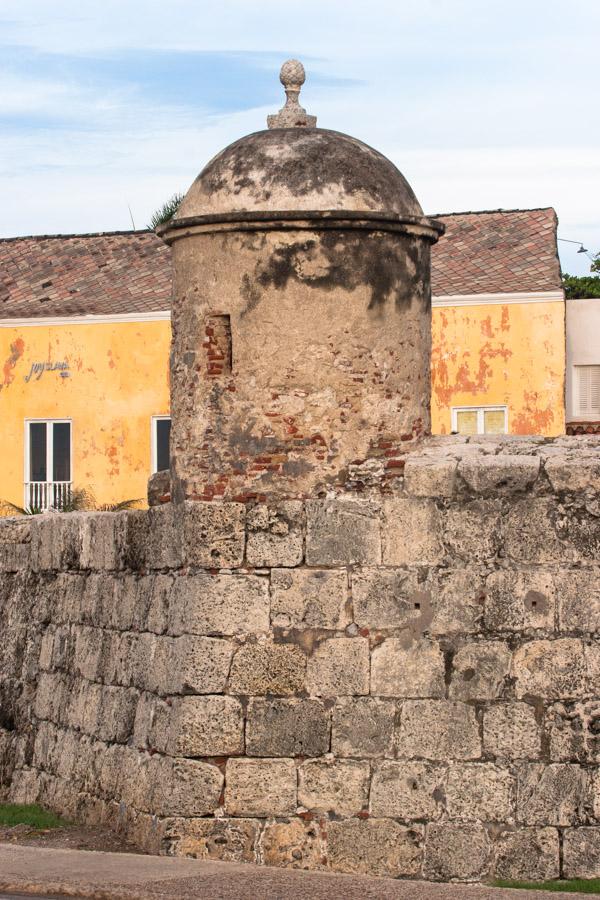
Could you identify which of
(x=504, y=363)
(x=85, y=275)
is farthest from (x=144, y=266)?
(x=504, y=363)

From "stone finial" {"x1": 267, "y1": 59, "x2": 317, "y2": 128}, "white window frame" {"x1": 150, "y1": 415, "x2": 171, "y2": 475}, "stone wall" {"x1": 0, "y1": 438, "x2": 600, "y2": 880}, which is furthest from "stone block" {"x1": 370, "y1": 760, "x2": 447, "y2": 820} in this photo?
"white window frame" {"x1": 150, "y1": 415, "x2": 171, "y2": 475}

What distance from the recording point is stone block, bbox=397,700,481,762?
29.8 feet

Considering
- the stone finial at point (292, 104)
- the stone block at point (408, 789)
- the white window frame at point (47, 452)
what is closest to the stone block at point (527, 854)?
the stone block at point (408, 789)

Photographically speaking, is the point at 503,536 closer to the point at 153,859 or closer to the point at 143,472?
the point at 153,859

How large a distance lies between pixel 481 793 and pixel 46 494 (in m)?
24.0

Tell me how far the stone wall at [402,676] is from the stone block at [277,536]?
0.01 m

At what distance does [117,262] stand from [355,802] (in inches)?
927

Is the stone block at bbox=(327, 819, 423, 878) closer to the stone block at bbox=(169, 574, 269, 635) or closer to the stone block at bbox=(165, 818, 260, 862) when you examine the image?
the stone block at bbox=(165, 818, 260, 862)

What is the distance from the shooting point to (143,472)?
31.6 metres

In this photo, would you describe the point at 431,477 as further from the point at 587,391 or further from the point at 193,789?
the point at 587,391

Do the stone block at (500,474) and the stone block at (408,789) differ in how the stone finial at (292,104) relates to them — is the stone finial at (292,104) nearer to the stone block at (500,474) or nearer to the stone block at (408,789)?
the stone block at (500,474)

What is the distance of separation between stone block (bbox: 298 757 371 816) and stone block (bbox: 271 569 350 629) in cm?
75

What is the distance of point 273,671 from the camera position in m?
9.25

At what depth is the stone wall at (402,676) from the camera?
9031mm
